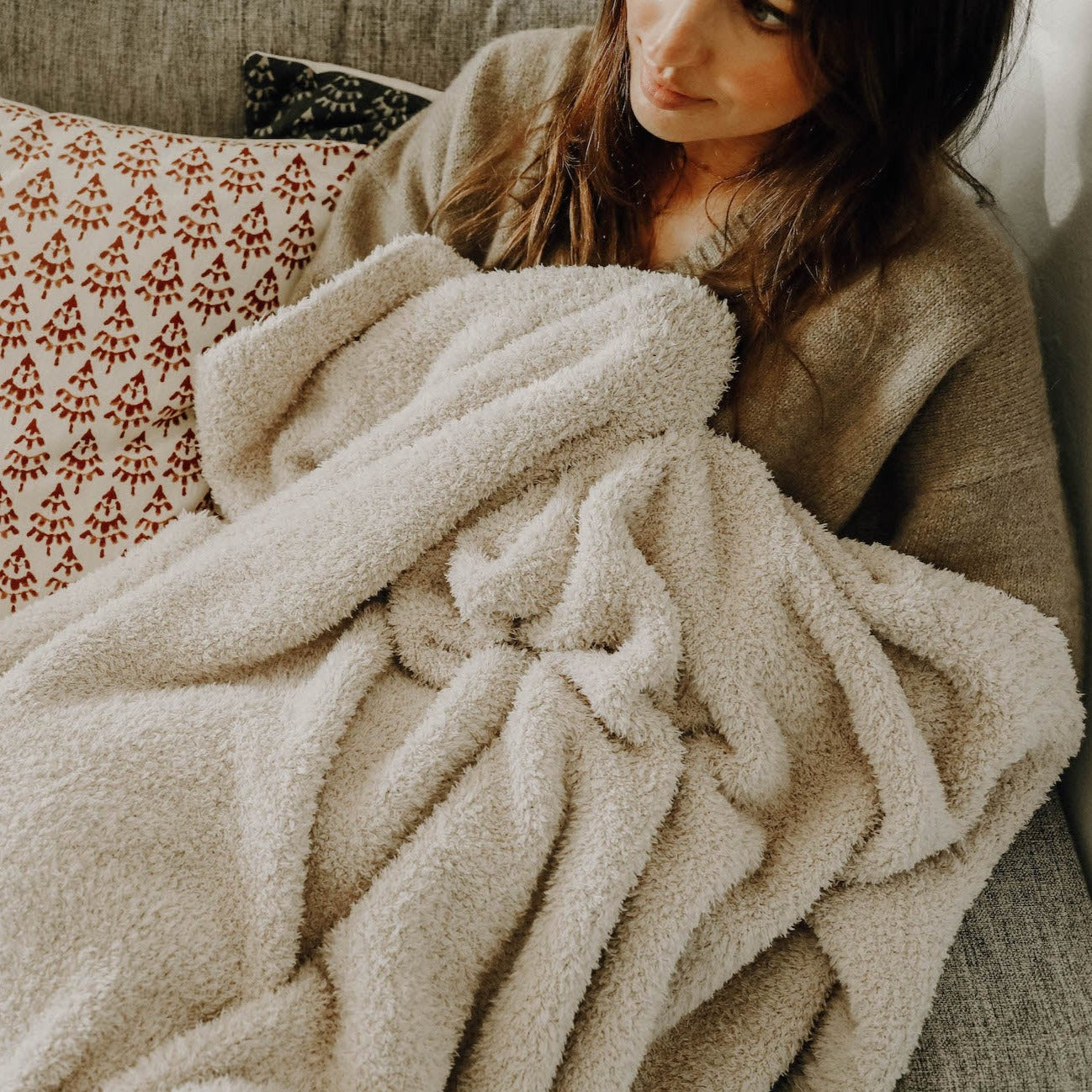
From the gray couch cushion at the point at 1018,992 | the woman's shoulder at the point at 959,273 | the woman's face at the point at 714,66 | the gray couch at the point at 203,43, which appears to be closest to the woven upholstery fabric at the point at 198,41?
the gray couch at the point at 203,43

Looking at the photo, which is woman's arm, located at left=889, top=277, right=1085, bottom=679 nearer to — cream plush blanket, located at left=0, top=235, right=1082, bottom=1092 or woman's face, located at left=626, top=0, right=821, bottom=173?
cream plush blanket, located at left=0, top=235, right=1082, bottom=1092

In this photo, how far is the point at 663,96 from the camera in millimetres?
701

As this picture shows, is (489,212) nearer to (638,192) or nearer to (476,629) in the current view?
Result: (638,192)

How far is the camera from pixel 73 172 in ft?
2.91

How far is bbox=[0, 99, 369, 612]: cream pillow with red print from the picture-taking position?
0.88 m

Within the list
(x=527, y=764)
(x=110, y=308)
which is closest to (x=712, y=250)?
(x=527, y=764)

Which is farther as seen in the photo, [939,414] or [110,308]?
[110,308]

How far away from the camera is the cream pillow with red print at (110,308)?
877mm

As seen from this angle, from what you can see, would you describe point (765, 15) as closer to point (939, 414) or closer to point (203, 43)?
point (939, 414)

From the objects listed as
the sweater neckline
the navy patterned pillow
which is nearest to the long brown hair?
the sweater neckline

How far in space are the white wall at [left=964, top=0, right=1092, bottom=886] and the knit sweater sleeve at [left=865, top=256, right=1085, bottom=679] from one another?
0.07 meters

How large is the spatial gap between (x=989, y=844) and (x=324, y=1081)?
0.48 m

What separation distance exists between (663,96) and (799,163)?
131 mm

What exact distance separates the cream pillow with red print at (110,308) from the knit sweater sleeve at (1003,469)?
0.60 metres
